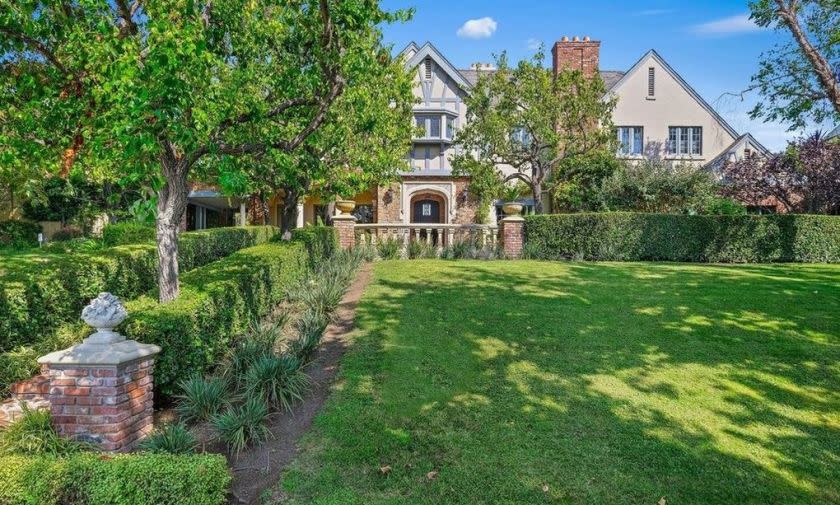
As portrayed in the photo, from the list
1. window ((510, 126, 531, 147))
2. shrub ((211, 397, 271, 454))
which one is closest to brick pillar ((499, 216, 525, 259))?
window ((510, 126, 531, 147))

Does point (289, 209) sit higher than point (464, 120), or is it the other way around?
point (464, 120)

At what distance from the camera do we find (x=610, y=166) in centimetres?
1955

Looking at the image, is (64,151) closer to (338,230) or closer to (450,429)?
(450,429)

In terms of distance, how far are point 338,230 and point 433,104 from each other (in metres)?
10.4

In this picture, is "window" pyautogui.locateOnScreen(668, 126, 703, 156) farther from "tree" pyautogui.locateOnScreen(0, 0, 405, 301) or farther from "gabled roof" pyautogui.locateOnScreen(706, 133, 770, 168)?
"tree" pyautogui.locateOnScreen(0, 0, 405, 301)

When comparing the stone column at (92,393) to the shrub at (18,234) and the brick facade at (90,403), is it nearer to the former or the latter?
the brick facade at (90,403)

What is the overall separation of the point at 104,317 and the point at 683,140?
25.6 m

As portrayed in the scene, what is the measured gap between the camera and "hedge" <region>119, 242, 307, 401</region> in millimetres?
4930

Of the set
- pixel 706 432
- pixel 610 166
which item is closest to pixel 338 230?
pixel 610 166

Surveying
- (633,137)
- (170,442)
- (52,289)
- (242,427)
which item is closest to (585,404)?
(242,427)

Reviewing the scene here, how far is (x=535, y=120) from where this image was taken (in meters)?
17.2

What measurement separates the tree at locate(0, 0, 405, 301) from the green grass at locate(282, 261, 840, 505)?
10.2ft

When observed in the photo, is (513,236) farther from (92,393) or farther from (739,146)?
(739,146)

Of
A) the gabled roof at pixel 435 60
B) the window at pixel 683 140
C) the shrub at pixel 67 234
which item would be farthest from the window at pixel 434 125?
the shrub at pixel 67 234
